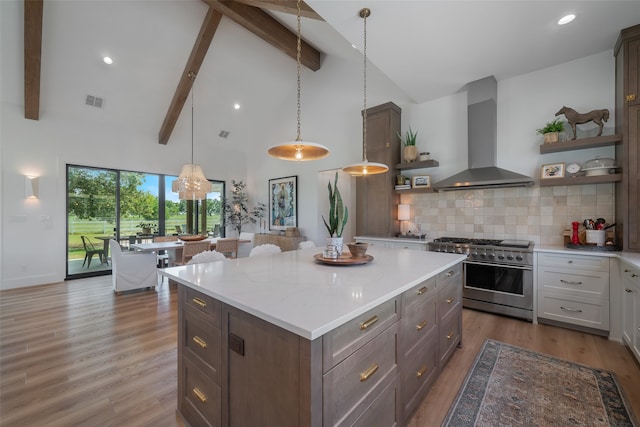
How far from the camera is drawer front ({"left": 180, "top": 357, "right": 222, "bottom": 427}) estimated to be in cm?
132

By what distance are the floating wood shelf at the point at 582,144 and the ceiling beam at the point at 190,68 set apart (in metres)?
5.09

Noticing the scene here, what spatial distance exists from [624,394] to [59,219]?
765 centimetres

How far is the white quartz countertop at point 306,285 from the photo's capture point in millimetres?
982

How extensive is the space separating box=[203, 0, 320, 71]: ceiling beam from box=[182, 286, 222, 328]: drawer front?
4235 mm

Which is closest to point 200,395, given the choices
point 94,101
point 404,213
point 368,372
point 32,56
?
point 368,372

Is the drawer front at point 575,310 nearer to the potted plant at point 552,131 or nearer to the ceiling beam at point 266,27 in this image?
the potted plant at point 552,131

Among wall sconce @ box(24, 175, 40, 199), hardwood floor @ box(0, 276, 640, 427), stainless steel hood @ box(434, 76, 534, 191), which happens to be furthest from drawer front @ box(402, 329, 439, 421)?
wall sconce @ box(24, 175, 40, 199)

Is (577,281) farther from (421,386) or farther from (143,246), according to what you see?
(143,246)

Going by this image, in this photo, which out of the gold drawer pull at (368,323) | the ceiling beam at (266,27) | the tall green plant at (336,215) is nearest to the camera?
the gold drawer pull at (368,323)

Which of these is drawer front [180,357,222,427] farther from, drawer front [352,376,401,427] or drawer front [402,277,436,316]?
drawer front [402,277,436,316]

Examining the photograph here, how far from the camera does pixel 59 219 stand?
4.86m

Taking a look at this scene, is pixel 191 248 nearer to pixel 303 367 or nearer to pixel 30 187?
pixel 30 187

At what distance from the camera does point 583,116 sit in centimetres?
300

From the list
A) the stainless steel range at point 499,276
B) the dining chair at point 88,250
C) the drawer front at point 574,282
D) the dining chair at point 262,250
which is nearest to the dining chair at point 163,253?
the dining chair at point 88,250
